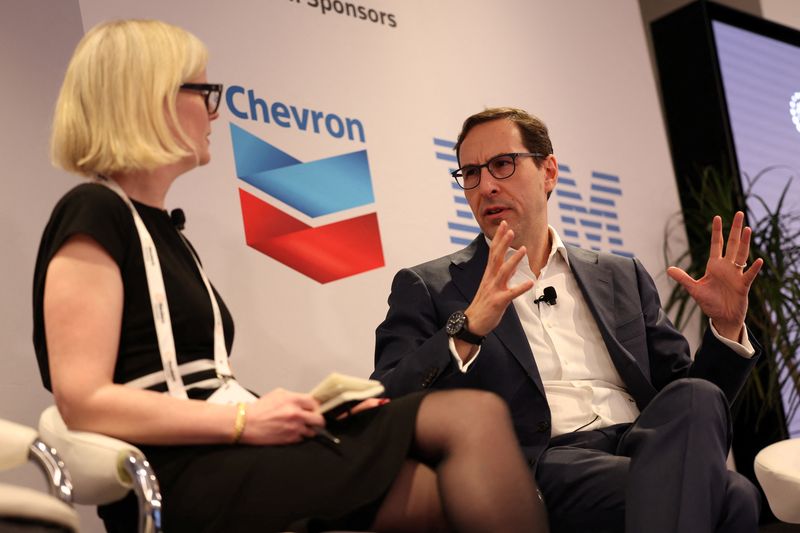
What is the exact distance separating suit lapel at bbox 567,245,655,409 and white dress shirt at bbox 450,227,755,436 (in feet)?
0.13

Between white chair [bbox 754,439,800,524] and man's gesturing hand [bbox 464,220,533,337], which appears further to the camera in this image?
white chair [bbox 754,439,800,524]

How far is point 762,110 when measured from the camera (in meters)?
5.77

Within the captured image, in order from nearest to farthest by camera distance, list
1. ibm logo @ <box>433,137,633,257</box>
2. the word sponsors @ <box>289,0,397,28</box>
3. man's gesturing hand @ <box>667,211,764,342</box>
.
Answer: man's gesturing hand @ <box>667,211,764,342</box>
the word sponsors @ <box>289,0,397,28</box>
ibm logo @ <box>433,137,633,257</box>

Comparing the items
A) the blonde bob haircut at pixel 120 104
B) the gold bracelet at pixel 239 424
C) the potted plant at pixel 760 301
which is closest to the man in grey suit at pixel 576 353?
the gold bracelet at pixel 239 424

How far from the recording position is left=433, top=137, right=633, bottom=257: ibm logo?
445 cm

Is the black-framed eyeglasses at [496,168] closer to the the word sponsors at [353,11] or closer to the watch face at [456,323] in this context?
the watch face at [456,323]

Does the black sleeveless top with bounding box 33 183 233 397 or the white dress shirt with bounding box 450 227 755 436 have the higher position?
the black sleeveless top with bounding box 33 183 233 397

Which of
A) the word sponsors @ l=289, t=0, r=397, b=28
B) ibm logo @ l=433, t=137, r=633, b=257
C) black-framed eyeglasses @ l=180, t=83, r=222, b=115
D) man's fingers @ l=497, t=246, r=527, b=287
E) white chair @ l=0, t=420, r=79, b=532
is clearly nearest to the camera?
white chair @ l=0, t=420, r=79, b=532

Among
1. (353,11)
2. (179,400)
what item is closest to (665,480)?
(179,400)

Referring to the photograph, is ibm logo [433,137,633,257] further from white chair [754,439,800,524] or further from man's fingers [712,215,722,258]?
white chair [754,439,800,524]

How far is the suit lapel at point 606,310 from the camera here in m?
2.84

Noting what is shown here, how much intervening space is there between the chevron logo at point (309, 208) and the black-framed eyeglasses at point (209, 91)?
1203mm

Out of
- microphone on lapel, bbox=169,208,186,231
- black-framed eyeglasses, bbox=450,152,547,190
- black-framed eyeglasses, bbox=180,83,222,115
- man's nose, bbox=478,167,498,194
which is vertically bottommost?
microphone on lapel, bbox=169,208,186,231

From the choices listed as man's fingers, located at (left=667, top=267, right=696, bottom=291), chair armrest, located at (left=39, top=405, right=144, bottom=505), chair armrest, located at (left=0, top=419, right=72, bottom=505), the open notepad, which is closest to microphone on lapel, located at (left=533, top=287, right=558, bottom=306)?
man's fingers, located at (left=667, top=267, right=696, bottom=291)
